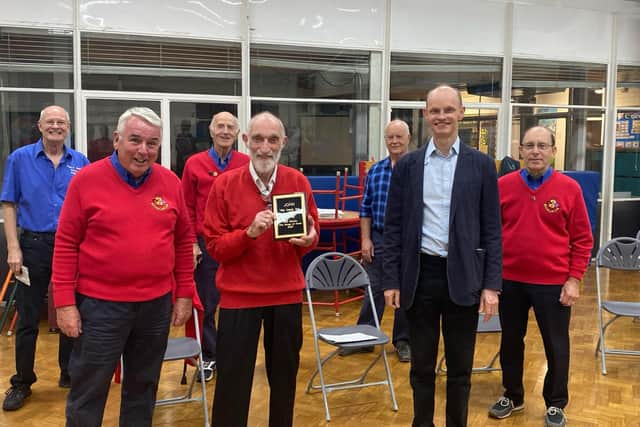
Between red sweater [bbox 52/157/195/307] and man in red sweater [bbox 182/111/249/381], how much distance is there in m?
1.46

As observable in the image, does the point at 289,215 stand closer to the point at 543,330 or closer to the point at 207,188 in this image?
the point at 207,188

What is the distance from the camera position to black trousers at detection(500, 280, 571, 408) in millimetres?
3412

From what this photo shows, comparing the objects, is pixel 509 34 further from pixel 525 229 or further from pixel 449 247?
pixel 449 247

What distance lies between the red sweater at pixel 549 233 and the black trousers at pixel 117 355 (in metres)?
1.94

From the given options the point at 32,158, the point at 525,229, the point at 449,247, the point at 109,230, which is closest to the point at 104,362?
the point at 109,230

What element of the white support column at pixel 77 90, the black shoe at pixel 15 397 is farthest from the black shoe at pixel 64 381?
the white support column at pixel 77 90

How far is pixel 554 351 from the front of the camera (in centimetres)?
343

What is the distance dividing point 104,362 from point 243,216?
2.63 ft

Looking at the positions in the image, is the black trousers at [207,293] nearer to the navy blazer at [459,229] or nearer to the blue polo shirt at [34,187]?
the blue polo shirt at [34,187]

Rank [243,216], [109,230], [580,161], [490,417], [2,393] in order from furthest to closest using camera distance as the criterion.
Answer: [580,161], [2,393], [490,417], [243,216], [109,230]

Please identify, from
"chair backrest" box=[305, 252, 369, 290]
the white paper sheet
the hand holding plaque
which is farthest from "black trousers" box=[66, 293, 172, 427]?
"chair backrest" box=[305, 252, 369, 290]

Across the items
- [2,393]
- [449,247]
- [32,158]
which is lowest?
[2,393]

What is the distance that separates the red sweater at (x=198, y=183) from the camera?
3988 mm

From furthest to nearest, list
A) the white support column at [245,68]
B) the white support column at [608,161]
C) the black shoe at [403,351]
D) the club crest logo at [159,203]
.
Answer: the white support column at [608,161] → the white support column at [245,68] → the black shoe at [403,351] → the club crest logo at [159,203]
